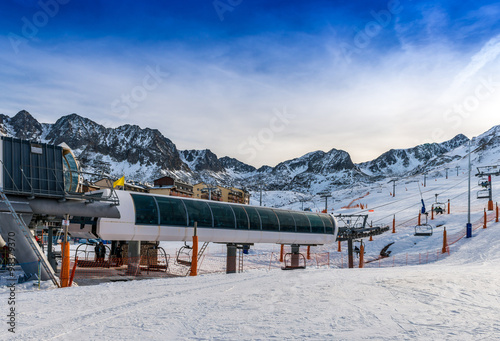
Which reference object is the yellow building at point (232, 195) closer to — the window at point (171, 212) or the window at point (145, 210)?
the window at point (171, 212)

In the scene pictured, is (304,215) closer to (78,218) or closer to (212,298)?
(78,218)

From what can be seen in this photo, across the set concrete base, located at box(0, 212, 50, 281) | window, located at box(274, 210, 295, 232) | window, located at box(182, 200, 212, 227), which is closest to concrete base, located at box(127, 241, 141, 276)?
window, located at box(182, 200, 212, 227)

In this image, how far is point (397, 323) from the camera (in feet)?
34.5

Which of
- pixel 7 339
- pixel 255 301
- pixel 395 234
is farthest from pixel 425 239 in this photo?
pixel 7 339

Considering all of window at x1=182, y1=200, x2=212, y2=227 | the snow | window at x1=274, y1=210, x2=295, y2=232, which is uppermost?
window at x1=182, y1=200, x2=212, y2=227

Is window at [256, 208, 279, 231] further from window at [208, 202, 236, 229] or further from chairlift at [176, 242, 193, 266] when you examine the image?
chairlift at [176, 242, 193, 266]

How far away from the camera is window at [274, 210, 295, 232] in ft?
112

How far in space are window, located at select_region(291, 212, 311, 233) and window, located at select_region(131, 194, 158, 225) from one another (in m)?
14.0

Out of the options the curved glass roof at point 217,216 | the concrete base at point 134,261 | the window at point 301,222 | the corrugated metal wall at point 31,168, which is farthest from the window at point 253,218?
the corrugated metal wall at point 31,168

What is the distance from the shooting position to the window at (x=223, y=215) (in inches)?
1146

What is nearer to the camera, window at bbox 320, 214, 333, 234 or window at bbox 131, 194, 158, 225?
window at bbox 131, 194, 158, 225

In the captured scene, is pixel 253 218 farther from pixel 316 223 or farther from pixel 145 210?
pixel 145 210

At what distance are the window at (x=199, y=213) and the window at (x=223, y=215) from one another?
56cm

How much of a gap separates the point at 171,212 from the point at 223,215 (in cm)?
440
